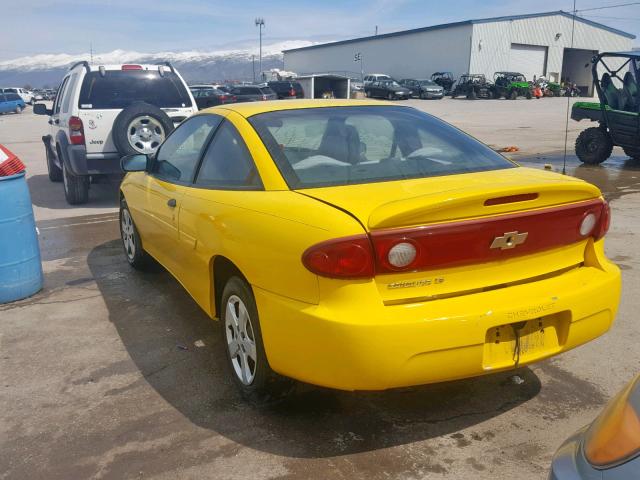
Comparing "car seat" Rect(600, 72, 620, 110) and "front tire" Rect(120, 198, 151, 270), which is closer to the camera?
"front tire" Rect(120, 198, 151, 270)

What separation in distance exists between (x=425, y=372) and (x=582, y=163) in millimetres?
11918

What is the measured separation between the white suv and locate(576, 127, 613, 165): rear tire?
8415 millimetres

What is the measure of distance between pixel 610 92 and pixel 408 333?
Answer: 1187 centimetres

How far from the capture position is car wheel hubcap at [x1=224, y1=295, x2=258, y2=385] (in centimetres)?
304

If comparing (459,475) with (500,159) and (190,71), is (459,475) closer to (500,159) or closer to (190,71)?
(500,159)

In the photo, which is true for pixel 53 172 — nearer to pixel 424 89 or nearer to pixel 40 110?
pixel 40 110

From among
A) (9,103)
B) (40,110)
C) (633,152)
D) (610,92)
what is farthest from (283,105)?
(9,103)

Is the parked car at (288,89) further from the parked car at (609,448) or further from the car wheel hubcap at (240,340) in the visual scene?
the parked car at (609,448)

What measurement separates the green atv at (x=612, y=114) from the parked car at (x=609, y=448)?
11.4m

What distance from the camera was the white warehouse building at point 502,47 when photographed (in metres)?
52.6

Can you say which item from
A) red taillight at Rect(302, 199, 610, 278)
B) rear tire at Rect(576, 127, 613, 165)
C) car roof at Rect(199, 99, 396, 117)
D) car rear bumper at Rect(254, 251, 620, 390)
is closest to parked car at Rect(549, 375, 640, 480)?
car rear bumper at Rect(254, 251, 620, 390)

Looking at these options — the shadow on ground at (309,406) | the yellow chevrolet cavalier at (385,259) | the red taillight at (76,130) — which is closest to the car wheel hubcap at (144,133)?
the red taillight at (76,130)

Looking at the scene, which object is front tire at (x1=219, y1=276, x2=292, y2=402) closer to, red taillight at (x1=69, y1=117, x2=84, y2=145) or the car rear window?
red taillight at (x1=69, y1=117, x2=84, y2=145)

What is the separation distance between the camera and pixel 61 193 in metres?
9.92
